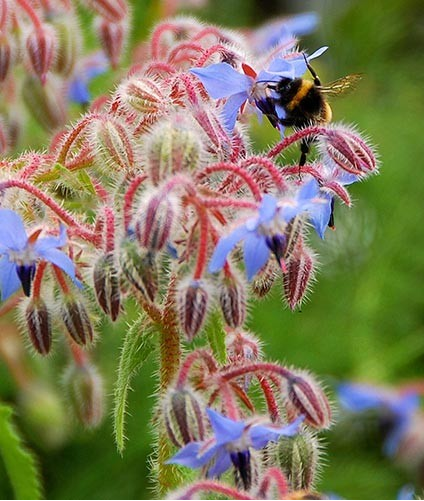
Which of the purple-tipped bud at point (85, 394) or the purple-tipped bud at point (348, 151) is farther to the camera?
the purple-tipped bud at point (85, 394)

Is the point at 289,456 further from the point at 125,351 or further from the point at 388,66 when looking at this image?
the point at 388,66

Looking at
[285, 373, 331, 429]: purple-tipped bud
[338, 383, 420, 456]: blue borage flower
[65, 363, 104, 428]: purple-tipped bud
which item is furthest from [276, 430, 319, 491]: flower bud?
[338, 383, 420, 456]: blue borage flower

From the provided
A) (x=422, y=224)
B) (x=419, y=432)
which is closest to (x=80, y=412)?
(x=419, y=432)

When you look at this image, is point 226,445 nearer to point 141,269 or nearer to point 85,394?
point 141,269

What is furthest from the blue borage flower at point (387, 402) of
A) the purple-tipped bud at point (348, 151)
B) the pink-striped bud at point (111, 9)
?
the purple-tipped bud at point (348, 151)

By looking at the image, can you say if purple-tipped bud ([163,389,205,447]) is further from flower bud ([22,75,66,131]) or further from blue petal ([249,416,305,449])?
flower bud ([22,75,66,131])

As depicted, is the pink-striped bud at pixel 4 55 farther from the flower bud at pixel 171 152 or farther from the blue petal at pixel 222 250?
the blue petal at pixel 222 250
